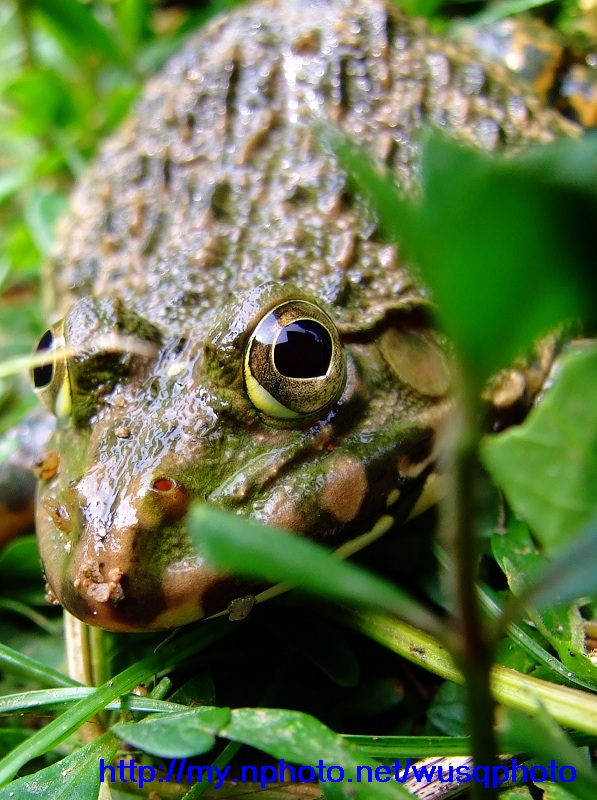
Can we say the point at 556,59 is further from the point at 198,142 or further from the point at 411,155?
the point at 198,142

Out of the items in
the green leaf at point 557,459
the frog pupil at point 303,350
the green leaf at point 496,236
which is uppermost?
the green leaf at point 496,236

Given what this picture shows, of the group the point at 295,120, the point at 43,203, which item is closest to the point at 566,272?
the point at 295,120

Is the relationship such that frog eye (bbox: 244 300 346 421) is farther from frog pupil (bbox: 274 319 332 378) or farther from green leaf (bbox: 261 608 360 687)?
green leaf (bbox: 261 608 360 687)

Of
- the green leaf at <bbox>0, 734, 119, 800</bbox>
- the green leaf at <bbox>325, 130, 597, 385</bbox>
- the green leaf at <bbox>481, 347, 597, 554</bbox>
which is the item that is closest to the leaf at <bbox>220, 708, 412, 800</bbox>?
the green leaf at <bbox>0, 734, 119, 800</bbox>

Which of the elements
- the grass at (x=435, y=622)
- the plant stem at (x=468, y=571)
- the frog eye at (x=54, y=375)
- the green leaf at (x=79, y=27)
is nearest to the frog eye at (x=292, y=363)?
the grass at (x=435, y=622)

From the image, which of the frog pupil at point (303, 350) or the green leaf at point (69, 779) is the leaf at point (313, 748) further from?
the frog pupil at point (303, 350)

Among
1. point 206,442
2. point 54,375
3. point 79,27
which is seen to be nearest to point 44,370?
point 54,375

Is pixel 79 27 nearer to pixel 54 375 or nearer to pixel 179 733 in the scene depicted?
pixel 54 375
